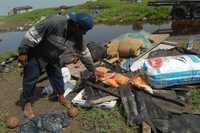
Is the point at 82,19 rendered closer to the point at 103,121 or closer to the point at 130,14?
the point at 103,121

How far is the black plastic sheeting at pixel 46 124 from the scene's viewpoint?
15.8 ft

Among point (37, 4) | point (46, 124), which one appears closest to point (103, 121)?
point (46, 124)

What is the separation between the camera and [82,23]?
4727mm

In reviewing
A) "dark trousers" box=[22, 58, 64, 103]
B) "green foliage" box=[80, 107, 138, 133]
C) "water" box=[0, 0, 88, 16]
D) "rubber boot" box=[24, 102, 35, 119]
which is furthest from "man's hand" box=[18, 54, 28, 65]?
"water" box=[0, 0, 88, 16]

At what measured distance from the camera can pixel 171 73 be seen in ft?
18.3

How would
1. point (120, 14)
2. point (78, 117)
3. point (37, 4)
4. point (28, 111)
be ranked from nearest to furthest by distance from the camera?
point (78, 117) → point (28, 111) → point (120, 14) → point (37, 4)

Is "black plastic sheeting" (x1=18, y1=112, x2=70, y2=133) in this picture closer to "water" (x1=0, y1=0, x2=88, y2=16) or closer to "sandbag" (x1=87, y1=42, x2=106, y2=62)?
"sandbag" (x1=87, y1=42, x2=106, y2=62)

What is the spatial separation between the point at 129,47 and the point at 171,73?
210cm

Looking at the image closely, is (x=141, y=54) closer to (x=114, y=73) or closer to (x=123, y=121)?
(x=114, y=73)

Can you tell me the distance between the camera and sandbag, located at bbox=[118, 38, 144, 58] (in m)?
7.53

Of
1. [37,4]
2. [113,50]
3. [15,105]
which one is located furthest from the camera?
[37,4]

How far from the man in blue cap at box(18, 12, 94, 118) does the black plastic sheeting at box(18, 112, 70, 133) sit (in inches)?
13.9

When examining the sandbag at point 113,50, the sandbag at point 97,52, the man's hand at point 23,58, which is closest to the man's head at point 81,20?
the man's hand at point 23,58

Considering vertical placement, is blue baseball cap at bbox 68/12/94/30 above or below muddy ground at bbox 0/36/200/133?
above
